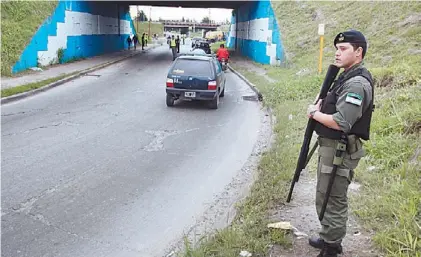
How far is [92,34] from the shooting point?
29.3 metres

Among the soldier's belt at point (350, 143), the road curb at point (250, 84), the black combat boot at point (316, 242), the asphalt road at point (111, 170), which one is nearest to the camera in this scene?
the soldier's belt at point (350, 143)

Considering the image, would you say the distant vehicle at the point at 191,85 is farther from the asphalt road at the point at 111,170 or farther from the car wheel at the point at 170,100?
the asphalt road at the point at 111,170

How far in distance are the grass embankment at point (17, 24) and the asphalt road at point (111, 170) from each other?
6.15m

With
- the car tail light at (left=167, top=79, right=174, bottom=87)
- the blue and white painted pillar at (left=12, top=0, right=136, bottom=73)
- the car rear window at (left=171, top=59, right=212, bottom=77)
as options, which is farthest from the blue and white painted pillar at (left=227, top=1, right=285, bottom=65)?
the blue and white painted pillar at (left=12, top=0, right=136, bottom=73)

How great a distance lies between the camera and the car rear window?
1248 centimetres

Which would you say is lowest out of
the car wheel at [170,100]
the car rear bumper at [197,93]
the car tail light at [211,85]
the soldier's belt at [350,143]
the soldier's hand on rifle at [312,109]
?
the car wheel at [170,100]

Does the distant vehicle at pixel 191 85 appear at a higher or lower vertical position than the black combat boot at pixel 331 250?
higher

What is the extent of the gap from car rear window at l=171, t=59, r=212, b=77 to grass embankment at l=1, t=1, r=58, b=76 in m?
8.64

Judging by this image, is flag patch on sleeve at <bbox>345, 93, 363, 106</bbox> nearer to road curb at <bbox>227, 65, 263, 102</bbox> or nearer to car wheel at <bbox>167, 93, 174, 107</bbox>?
car wheel at <bbox>167, 93, 174, 107</bbox>

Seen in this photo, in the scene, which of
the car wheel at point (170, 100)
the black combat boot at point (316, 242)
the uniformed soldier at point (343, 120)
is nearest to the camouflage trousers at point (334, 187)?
the uniformed soldier at point (343, 120)

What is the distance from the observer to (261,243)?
3861 mm

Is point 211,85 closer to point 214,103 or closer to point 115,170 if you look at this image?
point 214,103

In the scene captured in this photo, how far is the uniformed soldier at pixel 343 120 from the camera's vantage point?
3.14m

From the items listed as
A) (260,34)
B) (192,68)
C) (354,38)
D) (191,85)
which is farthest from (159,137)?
(260,34)
